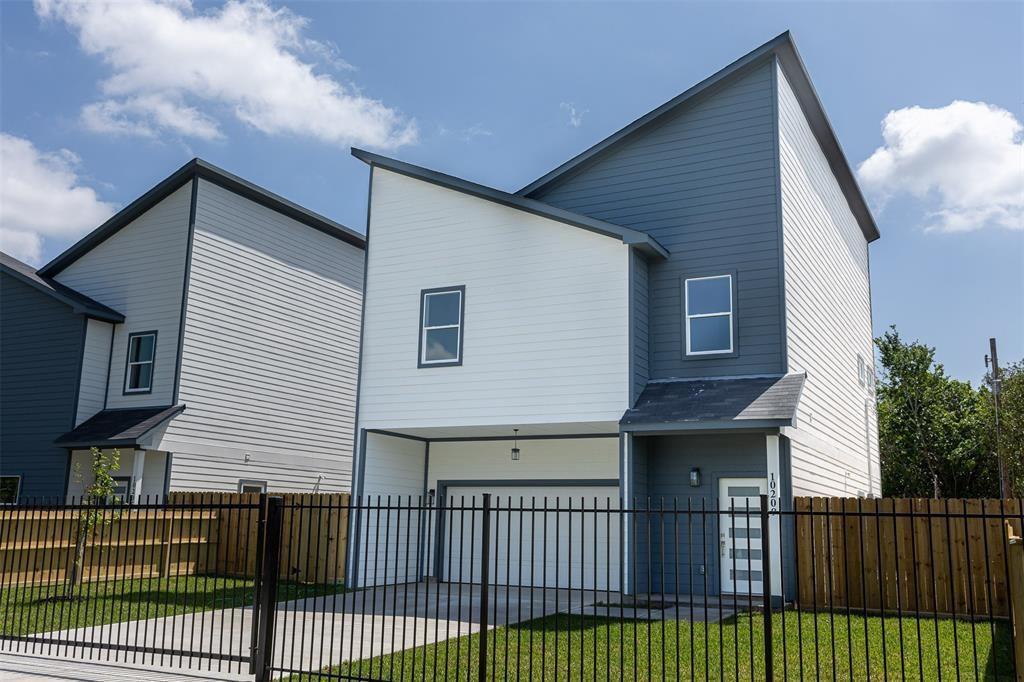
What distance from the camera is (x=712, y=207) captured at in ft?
56.7

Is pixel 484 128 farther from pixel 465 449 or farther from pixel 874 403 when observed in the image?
pixel 874 403

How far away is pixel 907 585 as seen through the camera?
44.8ft

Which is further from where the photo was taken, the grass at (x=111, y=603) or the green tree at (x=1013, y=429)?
the green tree at (x=1013, y=429)

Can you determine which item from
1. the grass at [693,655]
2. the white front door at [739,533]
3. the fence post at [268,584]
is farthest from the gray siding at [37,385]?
the white front door at [739,533]

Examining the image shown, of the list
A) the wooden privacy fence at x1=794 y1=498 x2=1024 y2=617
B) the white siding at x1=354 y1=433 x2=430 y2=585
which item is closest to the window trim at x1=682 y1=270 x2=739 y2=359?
the wooden privacy fence at x1=794 y1=498 x2=1024 y2=617

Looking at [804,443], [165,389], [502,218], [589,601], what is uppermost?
[502,218]

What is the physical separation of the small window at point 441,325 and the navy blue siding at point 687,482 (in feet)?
14.3

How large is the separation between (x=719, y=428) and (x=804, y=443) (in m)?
2.11

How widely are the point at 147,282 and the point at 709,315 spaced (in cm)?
1406

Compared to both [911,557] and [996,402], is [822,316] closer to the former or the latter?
[911,557]

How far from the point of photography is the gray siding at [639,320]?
16.2 m

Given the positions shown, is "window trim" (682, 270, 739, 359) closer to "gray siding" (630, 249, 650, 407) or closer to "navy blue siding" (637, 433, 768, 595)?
"gray siding" (630, 249, 650, 407)

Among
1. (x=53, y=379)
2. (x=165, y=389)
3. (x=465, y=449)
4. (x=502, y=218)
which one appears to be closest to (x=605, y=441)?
(x=465, y=449)

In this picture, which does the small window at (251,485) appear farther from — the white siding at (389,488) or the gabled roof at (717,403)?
the gabled roof at (717,403)
